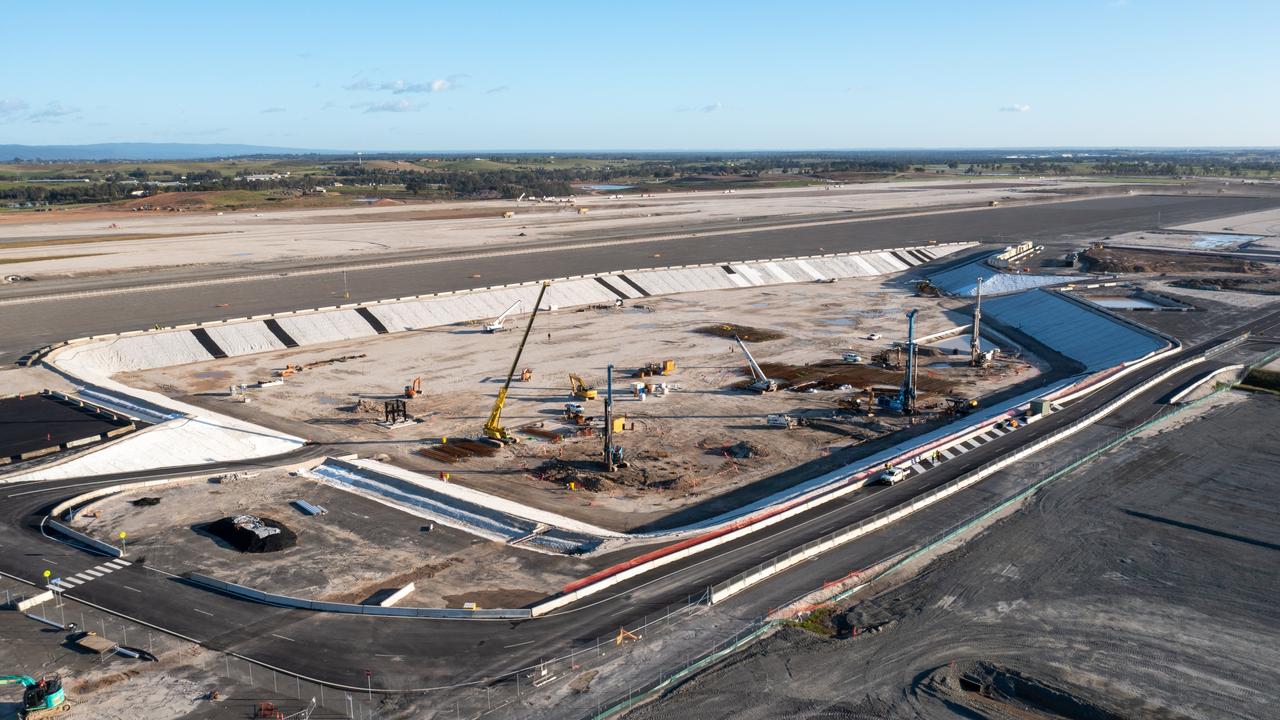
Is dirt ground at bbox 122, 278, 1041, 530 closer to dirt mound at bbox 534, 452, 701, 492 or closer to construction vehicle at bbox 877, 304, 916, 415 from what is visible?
dirt mound at bbox 534, 452, 701, 492

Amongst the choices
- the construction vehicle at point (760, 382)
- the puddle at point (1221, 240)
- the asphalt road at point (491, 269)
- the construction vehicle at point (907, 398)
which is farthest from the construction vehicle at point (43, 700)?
the puddle at point (1221, 240)

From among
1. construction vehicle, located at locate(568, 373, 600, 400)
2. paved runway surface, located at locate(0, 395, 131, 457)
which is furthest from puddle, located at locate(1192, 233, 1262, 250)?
paved runway surface, located at locate(0, 395, 131, 457)

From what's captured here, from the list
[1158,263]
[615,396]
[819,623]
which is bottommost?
[819,623]

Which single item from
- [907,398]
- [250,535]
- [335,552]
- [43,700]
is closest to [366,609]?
[335,552]

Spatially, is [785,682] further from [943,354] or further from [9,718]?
[943,354]

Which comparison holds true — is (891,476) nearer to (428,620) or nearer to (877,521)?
(877,521)

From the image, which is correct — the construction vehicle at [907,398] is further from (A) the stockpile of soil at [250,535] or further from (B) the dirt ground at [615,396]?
(A) the stockpile of soil at [250,535]
